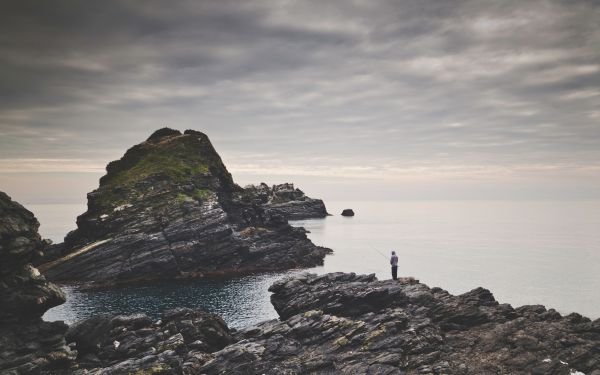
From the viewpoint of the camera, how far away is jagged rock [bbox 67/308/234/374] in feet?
129

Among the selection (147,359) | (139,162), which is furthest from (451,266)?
(139,162)

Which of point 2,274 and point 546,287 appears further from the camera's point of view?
point 546,287

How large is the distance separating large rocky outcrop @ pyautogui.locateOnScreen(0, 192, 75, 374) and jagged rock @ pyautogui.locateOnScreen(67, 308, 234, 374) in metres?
2.37

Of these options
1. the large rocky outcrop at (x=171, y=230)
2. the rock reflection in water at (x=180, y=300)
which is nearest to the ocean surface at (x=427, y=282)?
the rock reflection in water at (x=180, y=300)

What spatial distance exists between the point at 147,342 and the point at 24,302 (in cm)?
1364

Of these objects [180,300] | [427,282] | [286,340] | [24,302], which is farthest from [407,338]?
[427,282]

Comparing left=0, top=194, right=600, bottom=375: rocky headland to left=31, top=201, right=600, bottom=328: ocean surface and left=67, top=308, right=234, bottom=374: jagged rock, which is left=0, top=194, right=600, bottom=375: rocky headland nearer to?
left=67, top=308, right=234, bottom=374: jagged rock

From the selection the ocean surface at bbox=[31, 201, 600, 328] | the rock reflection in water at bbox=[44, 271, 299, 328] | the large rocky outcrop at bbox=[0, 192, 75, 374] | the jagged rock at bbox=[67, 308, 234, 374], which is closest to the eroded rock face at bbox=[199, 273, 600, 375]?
the jagged rock at bbox=[67, 308, 234, 374]

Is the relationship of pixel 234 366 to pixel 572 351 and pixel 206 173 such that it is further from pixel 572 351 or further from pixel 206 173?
pixel 206 173

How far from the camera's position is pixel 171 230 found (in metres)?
107

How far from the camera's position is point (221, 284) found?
94.4m

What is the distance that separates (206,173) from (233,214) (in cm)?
1700

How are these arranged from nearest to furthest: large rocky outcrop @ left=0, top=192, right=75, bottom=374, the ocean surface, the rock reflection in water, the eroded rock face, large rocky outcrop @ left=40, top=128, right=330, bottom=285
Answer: the eroded rock face, large rocky outcrop @ left=0, top=192, right=75, bottom=374, the rock reflection in water, the ocean surface, large rocky outcrop @ left=40, top=128, right=330, bottom=285

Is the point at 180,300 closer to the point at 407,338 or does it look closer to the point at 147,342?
the point at 147,342
